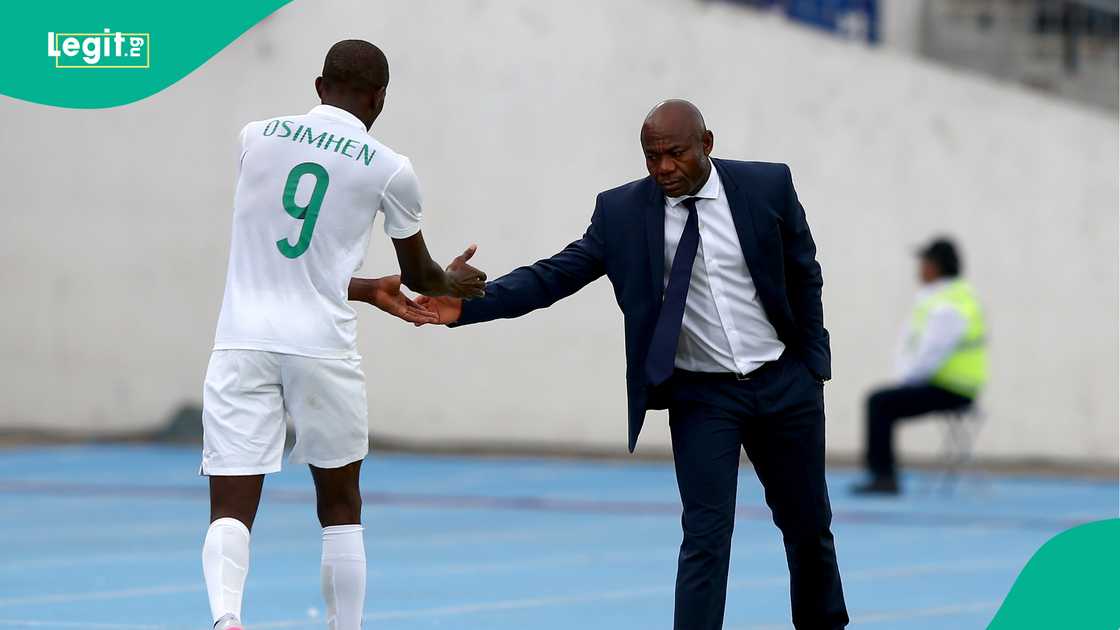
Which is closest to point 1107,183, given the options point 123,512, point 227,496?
point 123,512

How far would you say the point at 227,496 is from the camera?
5.82 meters

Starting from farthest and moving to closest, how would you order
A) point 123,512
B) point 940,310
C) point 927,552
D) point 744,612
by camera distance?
point 940,310 → point 123,512 → point 927,552 → point 744,612

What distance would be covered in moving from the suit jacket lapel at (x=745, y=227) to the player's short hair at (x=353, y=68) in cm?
116

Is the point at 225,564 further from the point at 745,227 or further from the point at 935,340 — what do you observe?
the point at 935,340

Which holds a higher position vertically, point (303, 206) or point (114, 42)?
point (114, 42)

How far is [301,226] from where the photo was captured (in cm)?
576

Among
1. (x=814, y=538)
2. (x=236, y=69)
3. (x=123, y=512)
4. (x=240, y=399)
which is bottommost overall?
(x=123, y=512)

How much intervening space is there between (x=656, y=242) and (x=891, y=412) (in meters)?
8.68

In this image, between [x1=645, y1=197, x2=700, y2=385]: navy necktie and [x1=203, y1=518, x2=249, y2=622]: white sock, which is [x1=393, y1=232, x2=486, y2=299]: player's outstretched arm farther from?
[x1=203, y1=518, x2=249, y2=622]: white sock

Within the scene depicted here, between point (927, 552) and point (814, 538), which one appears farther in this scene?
point (927, 552)

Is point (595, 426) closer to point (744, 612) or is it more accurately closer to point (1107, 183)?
point (1107, 183)

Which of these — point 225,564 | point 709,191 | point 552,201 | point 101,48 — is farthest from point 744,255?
point 101,48

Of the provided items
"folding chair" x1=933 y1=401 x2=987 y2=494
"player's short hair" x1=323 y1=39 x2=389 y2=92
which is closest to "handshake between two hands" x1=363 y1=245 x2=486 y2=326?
"player's short hair" x1=323 y1=39 x2=389 y2=92

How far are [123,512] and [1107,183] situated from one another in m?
9.62
